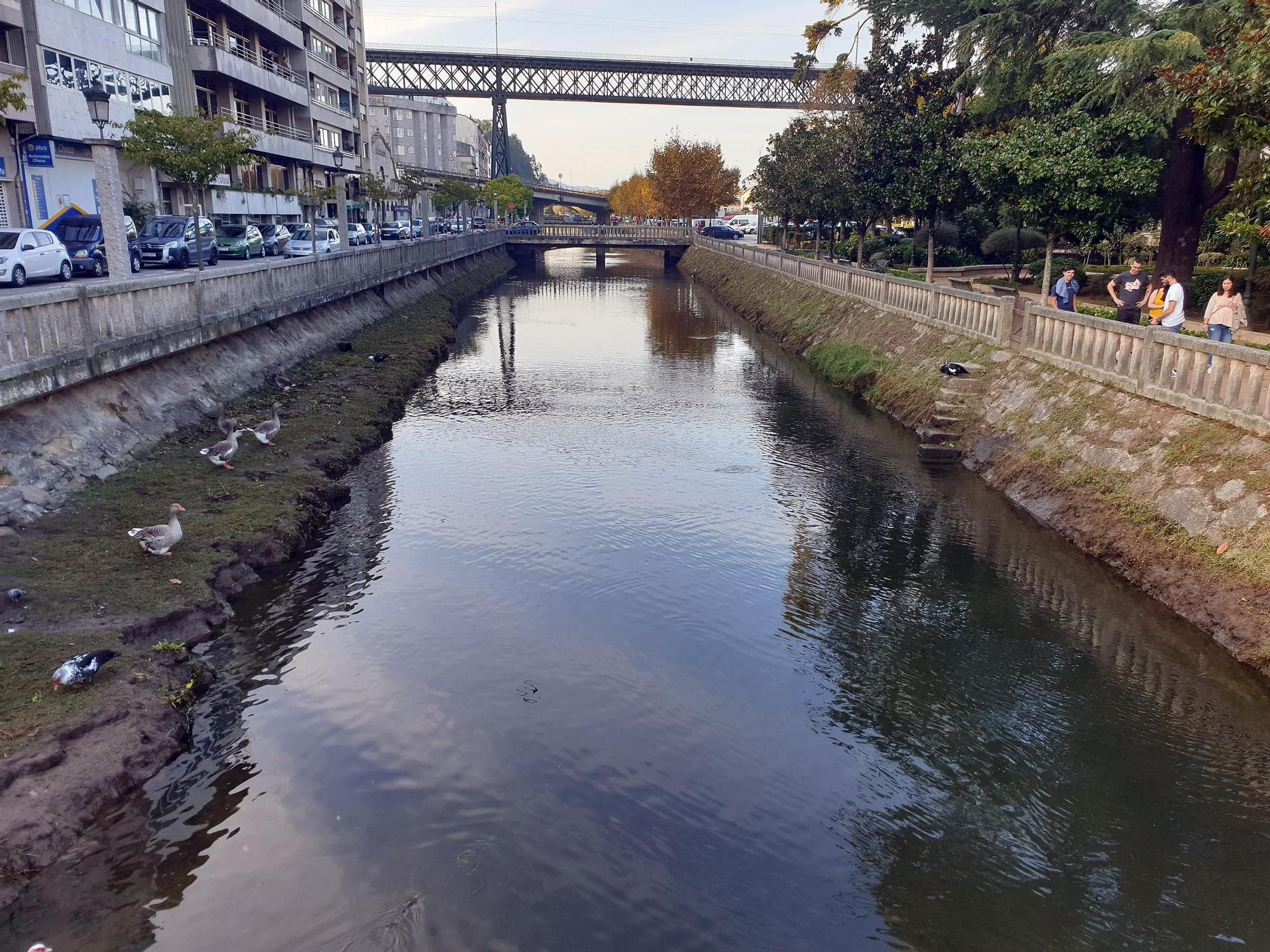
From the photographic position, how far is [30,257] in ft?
82.5

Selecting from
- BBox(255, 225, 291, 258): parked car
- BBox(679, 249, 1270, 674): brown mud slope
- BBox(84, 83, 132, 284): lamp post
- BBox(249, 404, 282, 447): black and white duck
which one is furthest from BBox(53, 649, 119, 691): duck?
BBox(255, 225, 291, 258): parked car

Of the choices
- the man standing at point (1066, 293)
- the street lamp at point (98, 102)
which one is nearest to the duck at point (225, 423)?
the street lamp at point (98, 102)

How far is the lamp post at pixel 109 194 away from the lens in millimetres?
19641

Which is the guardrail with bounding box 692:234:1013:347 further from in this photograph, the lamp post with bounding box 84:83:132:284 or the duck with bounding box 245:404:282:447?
the lamp post with bounding box 84:83:132:284

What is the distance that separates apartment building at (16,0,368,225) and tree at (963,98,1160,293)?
25.5 metres

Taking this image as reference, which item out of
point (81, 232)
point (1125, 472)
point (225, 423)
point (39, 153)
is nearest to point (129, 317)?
point (225, 423)

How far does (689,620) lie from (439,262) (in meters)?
47.2

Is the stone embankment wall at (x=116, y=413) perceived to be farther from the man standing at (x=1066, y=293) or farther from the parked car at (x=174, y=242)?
the man standing at (x=1066, y=293)

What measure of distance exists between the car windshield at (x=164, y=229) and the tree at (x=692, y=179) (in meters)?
65.7

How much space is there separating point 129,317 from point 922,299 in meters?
22.4

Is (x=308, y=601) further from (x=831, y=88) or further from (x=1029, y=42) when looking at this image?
(x=831, y=88)

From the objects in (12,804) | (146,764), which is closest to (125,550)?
(146,764)

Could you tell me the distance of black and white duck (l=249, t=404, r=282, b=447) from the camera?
18672 millimetres

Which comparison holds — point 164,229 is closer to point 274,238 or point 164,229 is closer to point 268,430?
point 274,238
